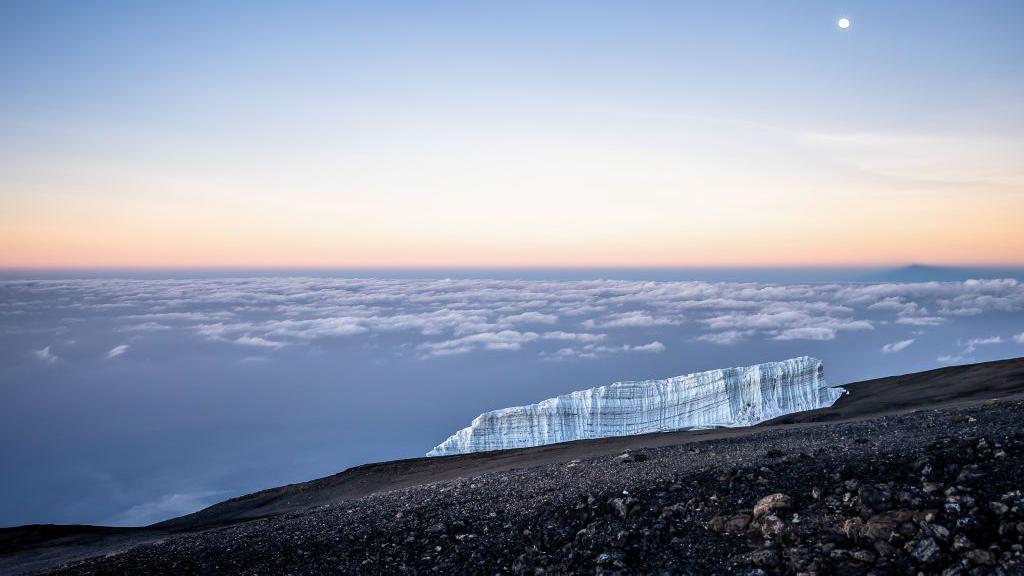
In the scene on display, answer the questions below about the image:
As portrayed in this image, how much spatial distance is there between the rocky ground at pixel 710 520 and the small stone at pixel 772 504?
0.08 ft

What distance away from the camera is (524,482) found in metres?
15.0

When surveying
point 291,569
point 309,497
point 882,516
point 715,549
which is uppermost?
point 882,516

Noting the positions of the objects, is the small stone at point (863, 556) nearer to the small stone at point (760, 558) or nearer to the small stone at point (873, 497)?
the small stone at point (760, 558)

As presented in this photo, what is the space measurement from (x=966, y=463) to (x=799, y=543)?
13.3 feet

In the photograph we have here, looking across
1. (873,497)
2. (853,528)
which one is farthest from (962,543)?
(873,497)

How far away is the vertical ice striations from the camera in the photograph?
149 feet

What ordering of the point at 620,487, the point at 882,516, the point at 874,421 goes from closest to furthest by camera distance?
1. the point at 882,516
2. the point at 620,487
3. the point at 874,421

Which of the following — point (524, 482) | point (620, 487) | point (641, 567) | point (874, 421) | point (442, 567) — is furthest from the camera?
point (874, 421)

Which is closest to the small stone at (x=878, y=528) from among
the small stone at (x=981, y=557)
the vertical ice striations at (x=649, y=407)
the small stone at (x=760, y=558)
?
the small stone at (x=981, y=557)

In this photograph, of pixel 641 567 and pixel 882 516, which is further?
pixel 641 567

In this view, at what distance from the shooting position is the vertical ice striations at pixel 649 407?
45406 millimetres

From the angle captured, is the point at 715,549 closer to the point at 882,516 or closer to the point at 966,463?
the point at 882,516

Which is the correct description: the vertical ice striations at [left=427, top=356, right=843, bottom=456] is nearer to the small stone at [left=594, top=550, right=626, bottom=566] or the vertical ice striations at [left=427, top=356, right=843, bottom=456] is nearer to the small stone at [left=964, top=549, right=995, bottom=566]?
the small stone at [left=594, top=550, right=626, bottom=566]

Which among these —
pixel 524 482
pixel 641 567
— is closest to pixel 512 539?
→ pixel 641 567
